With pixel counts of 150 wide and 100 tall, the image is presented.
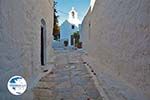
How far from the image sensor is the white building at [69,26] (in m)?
39.4

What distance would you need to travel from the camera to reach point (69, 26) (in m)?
40.2

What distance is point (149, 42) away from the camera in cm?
332

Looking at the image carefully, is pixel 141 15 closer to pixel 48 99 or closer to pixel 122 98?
pixel 122 98

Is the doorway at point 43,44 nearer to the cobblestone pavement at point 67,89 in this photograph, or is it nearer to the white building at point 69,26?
the cobblestone pavement at point 67,89

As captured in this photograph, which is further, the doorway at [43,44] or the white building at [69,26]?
the white building at [69,26]

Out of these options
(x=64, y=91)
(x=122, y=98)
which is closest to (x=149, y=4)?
(x=122, y=98)

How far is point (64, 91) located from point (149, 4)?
13.5 ft

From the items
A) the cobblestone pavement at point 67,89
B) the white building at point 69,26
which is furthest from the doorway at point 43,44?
the white building at point 69,26

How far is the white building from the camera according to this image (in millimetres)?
39406

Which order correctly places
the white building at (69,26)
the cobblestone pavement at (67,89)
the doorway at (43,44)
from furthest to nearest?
the white building at (69,26)
the doorway at (43,44)
the cobblestone pavement at (67,89)

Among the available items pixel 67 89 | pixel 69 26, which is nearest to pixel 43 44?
pixel 67 89

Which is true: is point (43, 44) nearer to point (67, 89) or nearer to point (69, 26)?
point (67, 89)

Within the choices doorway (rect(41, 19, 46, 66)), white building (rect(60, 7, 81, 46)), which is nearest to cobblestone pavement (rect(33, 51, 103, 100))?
doorway (rect(41, 19, 46, 66))

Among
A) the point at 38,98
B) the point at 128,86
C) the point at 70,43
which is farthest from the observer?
the point at 70,43
